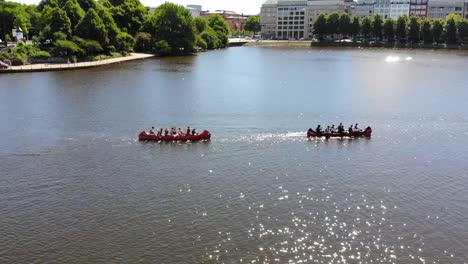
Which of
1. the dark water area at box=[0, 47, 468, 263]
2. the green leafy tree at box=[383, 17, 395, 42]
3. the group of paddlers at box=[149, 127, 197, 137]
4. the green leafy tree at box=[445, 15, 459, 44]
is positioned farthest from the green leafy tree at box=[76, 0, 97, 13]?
the green leafy tree at box=[445, 15, 459, 44]

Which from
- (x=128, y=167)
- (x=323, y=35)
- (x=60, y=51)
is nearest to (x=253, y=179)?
(x=128, y=167)

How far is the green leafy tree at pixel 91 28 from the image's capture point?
92.6 meters

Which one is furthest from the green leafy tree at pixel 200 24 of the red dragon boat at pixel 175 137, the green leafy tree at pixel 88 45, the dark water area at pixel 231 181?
the red dragon boat at pixel 175 137

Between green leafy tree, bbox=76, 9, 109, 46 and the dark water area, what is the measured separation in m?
37.6

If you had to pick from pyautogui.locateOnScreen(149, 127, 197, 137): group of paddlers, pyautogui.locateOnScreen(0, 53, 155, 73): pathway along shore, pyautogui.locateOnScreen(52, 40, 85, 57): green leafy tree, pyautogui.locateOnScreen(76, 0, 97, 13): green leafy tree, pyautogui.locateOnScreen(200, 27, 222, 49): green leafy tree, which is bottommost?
pyautogui.locateOnScreen(149, 127, 197, 137): group of paddlers

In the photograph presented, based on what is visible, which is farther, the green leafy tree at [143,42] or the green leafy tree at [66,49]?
the green leafy tree at [143,42]

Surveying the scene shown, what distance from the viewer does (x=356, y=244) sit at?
22188mm

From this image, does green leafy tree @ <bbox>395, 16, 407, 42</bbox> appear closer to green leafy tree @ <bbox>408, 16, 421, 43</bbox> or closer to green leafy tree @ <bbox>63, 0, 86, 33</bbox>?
green leafy tree @ <bbox>408, 16, 421, 43</bbox>

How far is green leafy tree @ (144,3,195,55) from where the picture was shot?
11551cm

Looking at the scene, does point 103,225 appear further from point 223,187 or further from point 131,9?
point 131,9

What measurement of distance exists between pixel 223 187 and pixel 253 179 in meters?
2.23

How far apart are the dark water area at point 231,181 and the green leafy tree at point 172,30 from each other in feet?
195

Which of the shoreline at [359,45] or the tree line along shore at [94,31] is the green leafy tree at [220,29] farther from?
the shoreline at [359,45]

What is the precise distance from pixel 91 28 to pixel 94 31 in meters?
0.74
